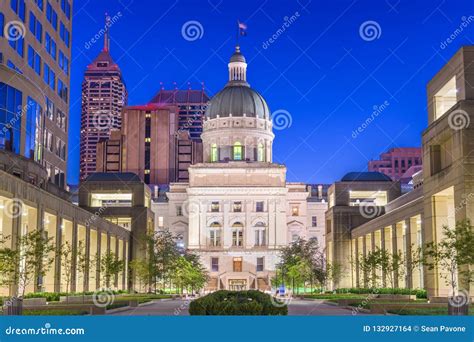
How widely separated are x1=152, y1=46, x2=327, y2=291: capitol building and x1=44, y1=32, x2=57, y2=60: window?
1994 inches

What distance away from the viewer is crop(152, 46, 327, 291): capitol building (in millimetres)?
136500

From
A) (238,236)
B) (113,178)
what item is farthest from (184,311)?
(238,236)

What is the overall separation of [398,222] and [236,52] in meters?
108

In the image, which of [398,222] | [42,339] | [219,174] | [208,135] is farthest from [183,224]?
[42,339]

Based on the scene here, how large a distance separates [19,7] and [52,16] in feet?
51.6

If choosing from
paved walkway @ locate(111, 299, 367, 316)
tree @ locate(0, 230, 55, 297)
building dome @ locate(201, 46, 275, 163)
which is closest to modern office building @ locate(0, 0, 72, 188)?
tree @ locate(0, 230, 55, 297)

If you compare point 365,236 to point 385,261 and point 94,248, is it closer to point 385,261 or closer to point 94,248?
point 385,261

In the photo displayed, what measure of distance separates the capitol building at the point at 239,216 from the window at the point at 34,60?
57.4 metres

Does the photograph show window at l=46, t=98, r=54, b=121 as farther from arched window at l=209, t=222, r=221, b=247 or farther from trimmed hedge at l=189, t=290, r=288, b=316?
trimmed hedge at l=189, t=290, r=288, b=316

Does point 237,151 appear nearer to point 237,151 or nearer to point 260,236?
point 237,151

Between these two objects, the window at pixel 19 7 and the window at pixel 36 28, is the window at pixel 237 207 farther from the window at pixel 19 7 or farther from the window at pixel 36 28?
the window at pixel 19 7

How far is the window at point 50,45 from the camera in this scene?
9080cm

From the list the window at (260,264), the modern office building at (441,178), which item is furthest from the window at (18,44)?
the window at (260,264)

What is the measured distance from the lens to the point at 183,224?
147000mm
